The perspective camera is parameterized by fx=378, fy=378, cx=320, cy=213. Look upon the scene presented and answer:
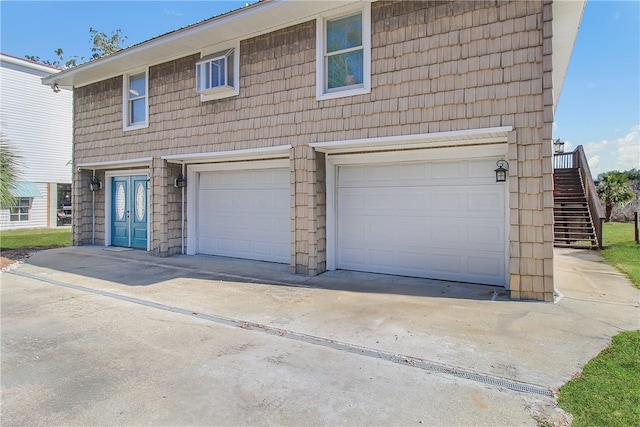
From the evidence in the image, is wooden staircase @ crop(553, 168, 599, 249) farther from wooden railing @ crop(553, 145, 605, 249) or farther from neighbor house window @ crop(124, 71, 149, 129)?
neighbor house window @ crop(124, 71, 149, 129)

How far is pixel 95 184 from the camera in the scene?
37.7 feet

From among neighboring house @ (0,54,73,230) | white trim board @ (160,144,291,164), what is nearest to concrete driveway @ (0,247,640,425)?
white trim board @ (160,144,291,164)

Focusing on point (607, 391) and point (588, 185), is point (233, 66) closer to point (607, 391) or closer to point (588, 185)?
point (607, 391)

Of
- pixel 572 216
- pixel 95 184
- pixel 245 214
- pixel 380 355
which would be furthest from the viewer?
pixel 95 184

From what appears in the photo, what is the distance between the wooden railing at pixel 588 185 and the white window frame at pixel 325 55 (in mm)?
7575

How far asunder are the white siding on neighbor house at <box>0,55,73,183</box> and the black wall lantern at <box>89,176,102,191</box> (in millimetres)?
8222

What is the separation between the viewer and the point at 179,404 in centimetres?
274

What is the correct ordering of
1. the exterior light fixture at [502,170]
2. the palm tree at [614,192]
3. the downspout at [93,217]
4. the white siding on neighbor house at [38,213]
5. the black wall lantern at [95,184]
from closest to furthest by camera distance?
1. the exterior light fixture at [502,170]
2. the black wall lantern at [95,184]
3. the downspout at [93,217]
4. the white siding on neighbor house at [38,213]
5. the palm tree at [614,192]

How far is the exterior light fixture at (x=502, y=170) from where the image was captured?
6.09 m

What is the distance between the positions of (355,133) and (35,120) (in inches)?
737

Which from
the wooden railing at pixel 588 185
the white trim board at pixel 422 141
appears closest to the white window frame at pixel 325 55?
the white trim board at pixel 422 141

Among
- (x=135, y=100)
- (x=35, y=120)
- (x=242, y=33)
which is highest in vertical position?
(x=35, y=120)

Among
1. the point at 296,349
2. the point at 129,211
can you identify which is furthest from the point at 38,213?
the point at 296,349

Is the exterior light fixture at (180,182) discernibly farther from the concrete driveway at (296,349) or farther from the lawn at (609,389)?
the lawn at (609,389)
